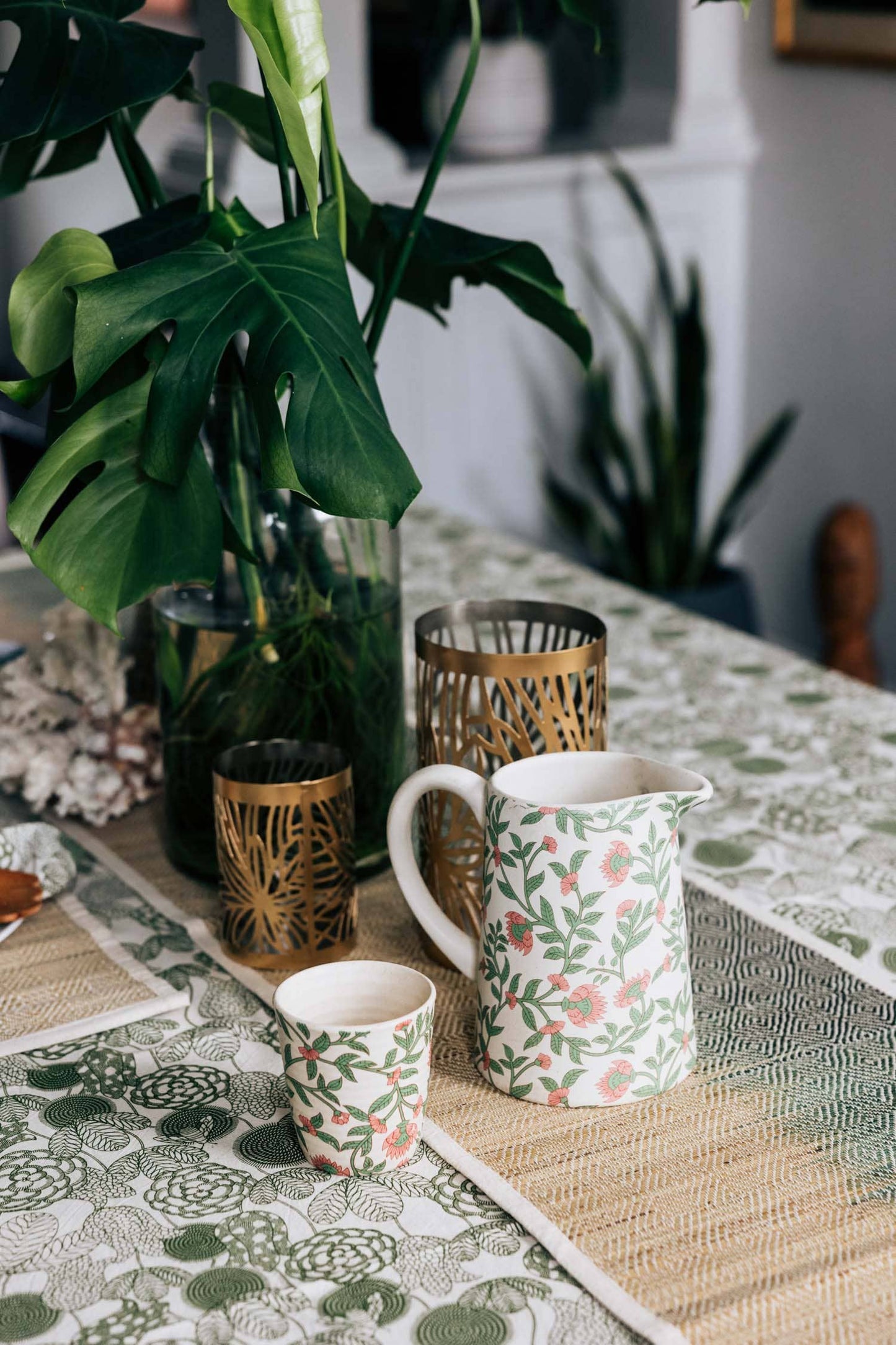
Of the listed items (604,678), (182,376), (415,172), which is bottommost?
(604,678)

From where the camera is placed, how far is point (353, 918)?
2.66 ft

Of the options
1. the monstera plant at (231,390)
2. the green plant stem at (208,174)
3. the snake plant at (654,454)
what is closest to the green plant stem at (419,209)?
the monstera plant at (231,390)

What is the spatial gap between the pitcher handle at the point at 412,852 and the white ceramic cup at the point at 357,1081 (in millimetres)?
68

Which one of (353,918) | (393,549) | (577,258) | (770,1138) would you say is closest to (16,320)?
(393,549)

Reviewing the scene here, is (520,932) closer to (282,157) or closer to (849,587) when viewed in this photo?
(282,157)

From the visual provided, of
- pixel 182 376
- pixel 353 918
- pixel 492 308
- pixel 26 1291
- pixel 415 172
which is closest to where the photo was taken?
pixel 26 1291

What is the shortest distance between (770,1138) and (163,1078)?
0.28m

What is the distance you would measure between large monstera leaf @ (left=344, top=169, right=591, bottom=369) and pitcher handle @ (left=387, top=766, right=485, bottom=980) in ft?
0.97

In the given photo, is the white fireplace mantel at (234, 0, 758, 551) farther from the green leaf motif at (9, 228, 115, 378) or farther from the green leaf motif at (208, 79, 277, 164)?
the green leaf motif at (9, 228, 115, 378)

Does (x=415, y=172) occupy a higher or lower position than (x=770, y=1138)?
higher

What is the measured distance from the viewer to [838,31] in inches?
104

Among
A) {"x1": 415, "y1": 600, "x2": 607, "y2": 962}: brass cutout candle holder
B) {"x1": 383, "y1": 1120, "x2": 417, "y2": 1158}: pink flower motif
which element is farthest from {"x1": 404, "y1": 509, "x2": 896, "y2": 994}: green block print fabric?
{"x1": 383, "y1": 1120, "x2": 417, "y2": 1158}: pink flower motif

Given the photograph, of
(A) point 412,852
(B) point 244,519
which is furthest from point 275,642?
(A) point 412,852

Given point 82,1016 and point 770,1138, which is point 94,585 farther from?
point 770,1138
